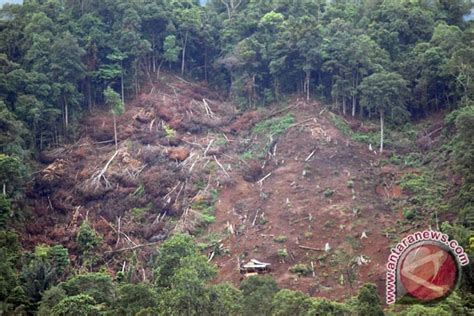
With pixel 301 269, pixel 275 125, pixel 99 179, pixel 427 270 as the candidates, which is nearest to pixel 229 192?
pixel 275 125

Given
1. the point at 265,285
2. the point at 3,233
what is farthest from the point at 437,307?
the point at 3,233

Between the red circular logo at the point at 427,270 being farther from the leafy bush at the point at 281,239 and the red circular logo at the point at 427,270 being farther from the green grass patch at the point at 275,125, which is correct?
the green grass patch at the point at 275,125

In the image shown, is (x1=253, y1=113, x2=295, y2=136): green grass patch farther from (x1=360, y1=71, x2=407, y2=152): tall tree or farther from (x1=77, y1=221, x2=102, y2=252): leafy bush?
(x1=77, y1=221, x2=102, y2=252): leafy bush

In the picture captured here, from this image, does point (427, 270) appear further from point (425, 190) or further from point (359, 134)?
point (359, 134)

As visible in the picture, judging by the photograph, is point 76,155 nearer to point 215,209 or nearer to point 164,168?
point 164,168

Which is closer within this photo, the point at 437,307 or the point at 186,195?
the point at 437,307

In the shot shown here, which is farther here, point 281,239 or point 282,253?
point 281,239

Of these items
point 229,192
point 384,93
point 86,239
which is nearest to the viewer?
point 86,239
